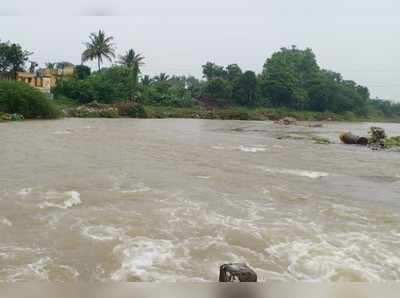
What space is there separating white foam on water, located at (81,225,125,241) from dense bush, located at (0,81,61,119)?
1026 inches

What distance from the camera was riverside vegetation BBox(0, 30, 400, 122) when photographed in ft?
132

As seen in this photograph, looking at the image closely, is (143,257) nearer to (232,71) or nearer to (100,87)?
(100,87)

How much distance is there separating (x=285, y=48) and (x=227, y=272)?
86.1 metres

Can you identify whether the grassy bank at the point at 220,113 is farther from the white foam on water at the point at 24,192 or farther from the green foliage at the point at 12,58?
the white foam on water at the point at 24,192

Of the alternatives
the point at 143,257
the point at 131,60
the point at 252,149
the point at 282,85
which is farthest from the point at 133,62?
the point at 143,257

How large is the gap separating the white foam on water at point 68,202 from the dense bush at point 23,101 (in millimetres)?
23869

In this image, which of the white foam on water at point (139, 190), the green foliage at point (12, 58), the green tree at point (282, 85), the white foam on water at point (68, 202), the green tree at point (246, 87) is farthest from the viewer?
the green tree at point (282, 85)

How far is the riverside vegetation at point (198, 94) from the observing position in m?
40.2

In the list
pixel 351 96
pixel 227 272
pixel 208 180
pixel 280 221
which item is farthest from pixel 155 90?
pixel 227 272

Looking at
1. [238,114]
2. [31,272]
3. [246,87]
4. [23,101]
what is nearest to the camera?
[31,272]

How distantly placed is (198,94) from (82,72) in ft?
49.0

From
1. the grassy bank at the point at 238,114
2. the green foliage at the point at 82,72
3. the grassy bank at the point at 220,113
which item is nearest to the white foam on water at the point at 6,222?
the grassy bank at the point at 220,113

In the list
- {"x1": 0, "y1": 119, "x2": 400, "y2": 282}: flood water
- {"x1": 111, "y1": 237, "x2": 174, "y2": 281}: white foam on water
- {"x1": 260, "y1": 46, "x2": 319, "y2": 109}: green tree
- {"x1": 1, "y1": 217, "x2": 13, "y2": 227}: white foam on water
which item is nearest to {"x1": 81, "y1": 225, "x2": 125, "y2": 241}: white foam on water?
{"x1": 0, "y1": 119, "x2": 400, "y2": 282}: flood water

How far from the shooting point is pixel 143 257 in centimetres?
518
